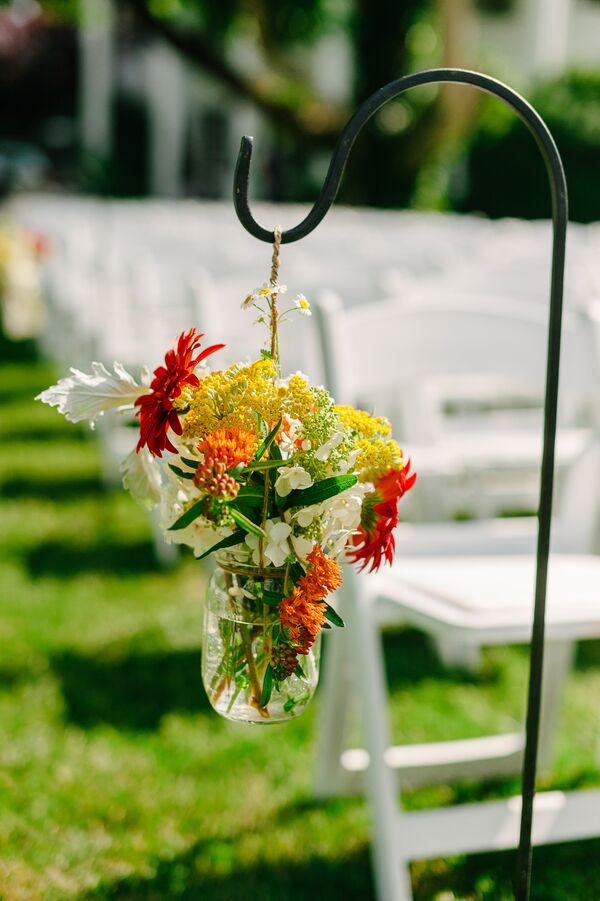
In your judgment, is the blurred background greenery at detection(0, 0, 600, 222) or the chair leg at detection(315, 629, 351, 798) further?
the blurred background greenery at detection(0, 0, 600, 222)

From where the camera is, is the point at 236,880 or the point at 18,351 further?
the point at 18,351

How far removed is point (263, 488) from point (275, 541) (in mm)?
67

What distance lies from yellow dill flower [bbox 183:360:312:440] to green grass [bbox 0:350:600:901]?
1412 millimetres

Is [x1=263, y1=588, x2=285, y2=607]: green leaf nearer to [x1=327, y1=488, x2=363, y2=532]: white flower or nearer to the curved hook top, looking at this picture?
[x1=327, y1=488, x2=363, y2=532]: white flower

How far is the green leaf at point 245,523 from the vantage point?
1242 millimetres

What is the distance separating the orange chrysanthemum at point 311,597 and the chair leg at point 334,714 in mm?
1274

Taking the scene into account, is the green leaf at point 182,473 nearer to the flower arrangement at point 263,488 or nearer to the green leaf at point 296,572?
the flower arrangement at point 263,488

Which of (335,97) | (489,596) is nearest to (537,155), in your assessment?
(335,97)

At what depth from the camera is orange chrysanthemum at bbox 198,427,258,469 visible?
1.21 metres

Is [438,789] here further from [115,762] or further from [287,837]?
[115,762]

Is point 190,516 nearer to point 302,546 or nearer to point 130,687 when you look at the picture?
point 302,546

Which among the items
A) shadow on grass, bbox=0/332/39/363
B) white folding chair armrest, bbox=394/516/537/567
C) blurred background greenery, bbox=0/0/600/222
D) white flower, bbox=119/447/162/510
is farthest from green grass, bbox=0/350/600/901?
shadow on grass, bbox=0/332/39/363

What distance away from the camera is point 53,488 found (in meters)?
5.72

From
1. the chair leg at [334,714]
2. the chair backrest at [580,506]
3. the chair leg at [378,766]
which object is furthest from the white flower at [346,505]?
the chair backrest at [580,506]
